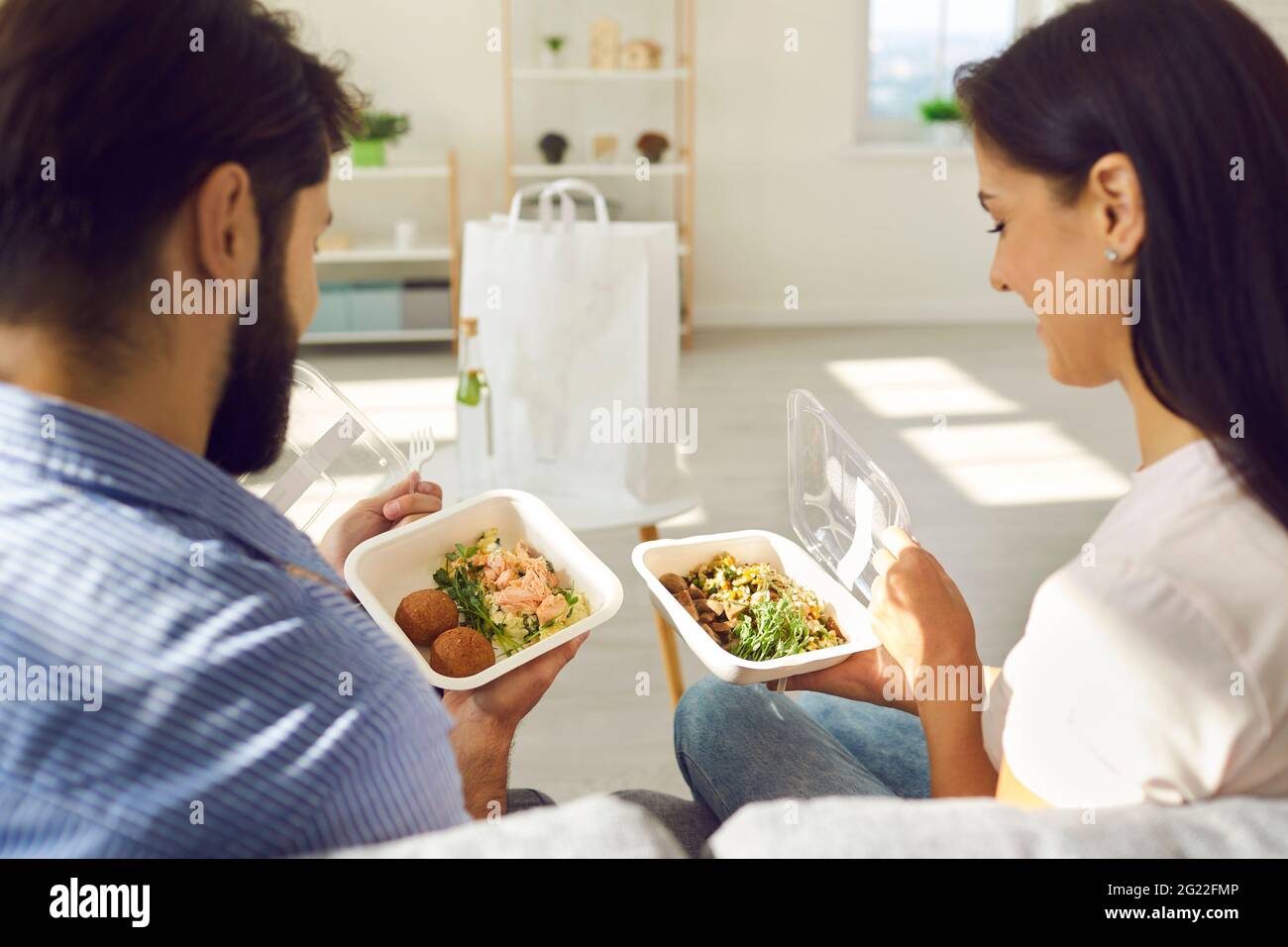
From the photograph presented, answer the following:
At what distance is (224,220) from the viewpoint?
764 mm

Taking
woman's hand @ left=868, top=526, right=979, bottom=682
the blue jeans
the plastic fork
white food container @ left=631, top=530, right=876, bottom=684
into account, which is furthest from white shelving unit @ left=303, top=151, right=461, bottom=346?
woman's hand @ left=868, top=526, right=979, bottom=682

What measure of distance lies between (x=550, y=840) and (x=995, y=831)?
24cm

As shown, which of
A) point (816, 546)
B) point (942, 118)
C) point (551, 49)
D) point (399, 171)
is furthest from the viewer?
point (942, 118)

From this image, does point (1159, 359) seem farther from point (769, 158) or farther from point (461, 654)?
point (769, 158)

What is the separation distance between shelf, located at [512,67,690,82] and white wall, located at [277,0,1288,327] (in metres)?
0.16

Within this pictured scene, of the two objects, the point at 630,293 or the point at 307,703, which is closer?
the point at 307,703

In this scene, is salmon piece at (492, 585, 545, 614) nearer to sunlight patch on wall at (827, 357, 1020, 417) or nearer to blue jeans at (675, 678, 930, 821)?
blue jeans at (675, 678, 930, 821)

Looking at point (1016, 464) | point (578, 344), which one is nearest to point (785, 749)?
point (578, 344)

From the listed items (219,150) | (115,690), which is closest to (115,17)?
(219,150)

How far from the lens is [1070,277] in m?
0.92

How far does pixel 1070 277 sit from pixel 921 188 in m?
4.52

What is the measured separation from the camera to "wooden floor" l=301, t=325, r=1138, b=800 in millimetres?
2217
